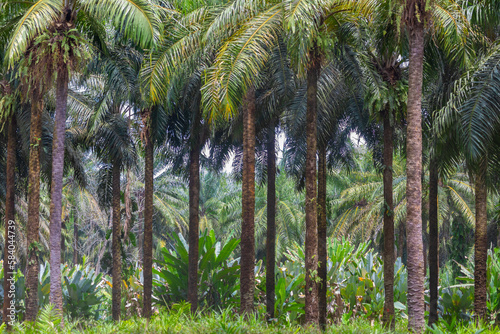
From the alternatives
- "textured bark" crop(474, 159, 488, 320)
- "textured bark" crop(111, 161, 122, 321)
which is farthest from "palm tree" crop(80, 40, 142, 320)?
"textured bark" crop(474, 159, 488, 320)

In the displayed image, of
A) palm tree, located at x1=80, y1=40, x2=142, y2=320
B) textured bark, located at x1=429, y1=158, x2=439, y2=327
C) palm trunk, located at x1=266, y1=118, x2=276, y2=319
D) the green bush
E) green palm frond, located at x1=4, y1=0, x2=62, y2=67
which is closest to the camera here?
green palm frond, located at x1=4, y1=0, x2=62, y2=67

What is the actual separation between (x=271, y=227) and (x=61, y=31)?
380 inches

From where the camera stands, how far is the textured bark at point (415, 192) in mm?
10664

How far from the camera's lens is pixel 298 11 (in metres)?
11.1

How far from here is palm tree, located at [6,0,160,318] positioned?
11.7 meters

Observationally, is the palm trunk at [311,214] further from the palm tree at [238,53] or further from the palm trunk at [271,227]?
the palm trunk at [271,227]

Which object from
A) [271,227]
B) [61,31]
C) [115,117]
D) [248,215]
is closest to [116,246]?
[115,117]

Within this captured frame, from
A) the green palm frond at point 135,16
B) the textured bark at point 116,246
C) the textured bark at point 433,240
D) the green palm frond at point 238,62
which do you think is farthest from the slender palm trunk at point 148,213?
the textured bark at point 433,240

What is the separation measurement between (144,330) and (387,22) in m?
8.16

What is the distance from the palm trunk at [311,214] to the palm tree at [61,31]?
3.72m

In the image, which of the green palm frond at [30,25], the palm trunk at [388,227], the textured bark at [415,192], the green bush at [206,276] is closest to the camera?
the textured bark at [415,192]

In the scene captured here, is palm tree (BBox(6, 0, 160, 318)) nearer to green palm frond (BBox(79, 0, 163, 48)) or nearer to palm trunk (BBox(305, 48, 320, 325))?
green palm frond (BBox(79, 0, 163, 48))

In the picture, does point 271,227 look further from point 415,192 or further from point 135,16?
point 135,16

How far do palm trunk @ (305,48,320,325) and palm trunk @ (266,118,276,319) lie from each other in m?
5.97
